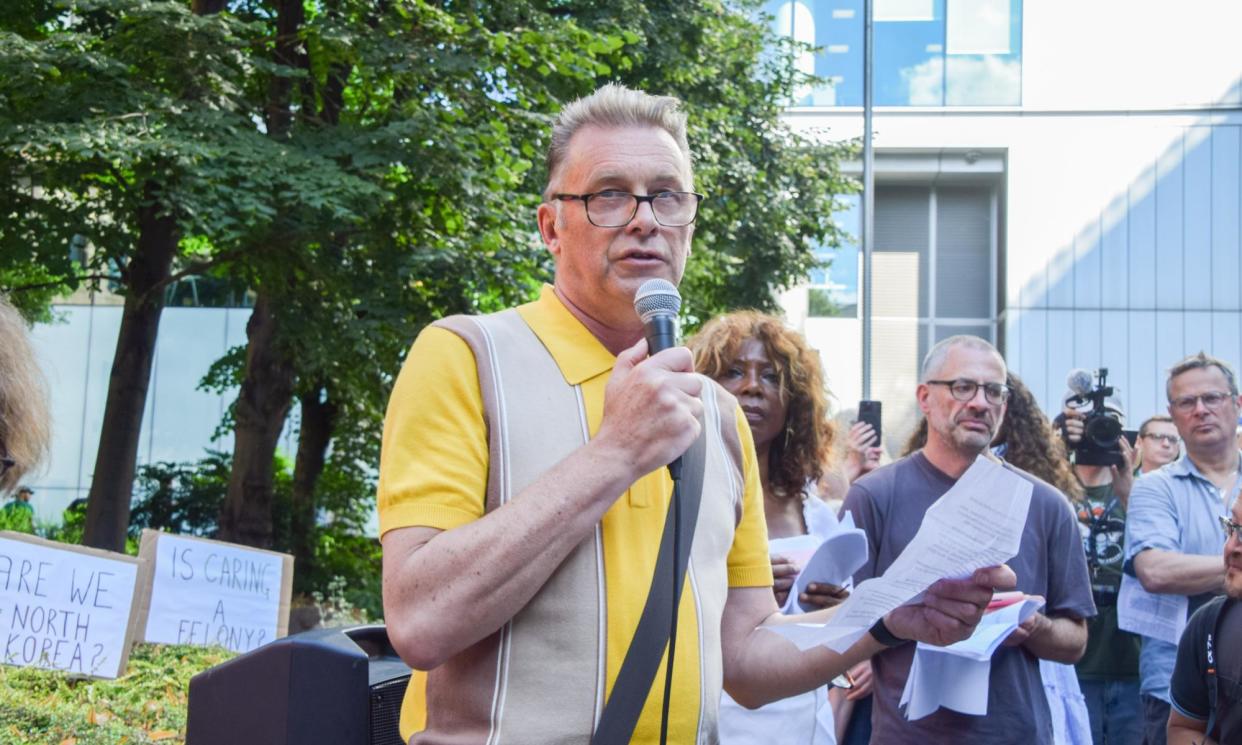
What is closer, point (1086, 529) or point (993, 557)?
point (993, 557)

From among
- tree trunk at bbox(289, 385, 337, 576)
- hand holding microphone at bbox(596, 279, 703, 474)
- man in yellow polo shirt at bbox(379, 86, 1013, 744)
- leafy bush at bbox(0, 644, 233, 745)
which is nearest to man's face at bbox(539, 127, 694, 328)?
man in yellow polo shirt at bbox(379, 86, 1013, 744)

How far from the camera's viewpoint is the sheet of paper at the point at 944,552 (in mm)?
2320

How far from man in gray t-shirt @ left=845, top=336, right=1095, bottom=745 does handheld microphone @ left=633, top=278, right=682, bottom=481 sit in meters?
2.33

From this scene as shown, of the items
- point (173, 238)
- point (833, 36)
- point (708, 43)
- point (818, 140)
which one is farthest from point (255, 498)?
point (833, 36)

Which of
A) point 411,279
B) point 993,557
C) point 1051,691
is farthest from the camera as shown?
point 411,279

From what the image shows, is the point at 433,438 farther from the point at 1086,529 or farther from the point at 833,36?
the point at 833,36

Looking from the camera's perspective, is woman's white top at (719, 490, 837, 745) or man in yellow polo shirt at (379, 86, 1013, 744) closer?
man in yellow polo shirt at (379, 86, 1013, 744)

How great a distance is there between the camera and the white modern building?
970 inches

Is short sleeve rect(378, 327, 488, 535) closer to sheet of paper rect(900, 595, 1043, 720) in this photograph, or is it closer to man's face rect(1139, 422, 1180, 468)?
sheet of paper rect(900, 595, 1043, 720)

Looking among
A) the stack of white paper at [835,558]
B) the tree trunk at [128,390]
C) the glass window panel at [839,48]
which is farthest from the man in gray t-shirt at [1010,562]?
the glass window panel at [839,48]

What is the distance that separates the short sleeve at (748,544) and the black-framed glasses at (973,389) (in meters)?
2.32

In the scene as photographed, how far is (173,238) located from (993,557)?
36.7ft

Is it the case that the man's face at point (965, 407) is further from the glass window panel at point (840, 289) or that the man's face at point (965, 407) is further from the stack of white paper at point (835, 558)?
the glass window panel at point (840, 289)

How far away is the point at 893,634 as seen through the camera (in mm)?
2492
